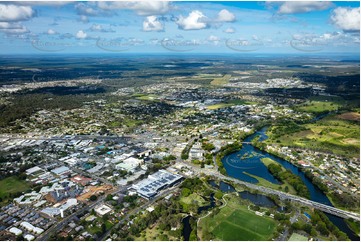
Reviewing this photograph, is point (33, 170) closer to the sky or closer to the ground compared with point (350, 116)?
closer to the ground

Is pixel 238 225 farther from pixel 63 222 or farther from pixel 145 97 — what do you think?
pixel 145 97

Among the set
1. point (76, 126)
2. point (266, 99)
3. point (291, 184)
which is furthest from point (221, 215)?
point (266, 99)

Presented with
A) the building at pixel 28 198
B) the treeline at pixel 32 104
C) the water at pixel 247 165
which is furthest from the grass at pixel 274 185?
the treeline at pixel 32 104

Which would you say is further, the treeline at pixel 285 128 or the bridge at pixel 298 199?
the treeline at pixel 285 128

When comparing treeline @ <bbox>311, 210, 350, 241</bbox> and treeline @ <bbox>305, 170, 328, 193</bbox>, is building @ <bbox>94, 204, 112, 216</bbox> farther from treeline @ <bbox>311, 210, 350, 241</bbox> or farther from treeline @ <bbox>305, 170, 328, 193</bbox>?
treeline @ <bbox>305, 170, 328, 193</bbox>

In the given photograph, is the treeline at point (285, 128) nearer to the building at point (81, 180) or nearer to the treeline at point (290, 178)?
the treeline at point (290, 178)

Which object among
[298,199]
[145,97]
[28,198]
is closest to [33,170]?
[28,198]

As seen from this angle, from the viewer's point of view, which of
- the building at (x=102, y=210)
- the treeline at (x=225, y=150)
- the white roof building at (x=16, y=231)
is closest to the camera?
the white roof building at (x=16, y=231)
